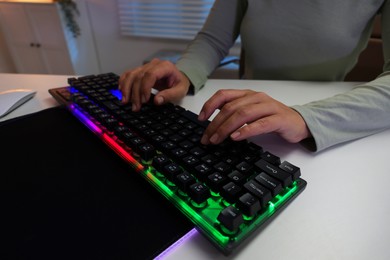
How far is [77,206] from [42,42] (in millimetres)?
2103

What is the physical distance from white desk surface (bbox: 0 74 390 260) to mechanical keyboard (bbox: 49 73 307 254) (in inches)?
0.7

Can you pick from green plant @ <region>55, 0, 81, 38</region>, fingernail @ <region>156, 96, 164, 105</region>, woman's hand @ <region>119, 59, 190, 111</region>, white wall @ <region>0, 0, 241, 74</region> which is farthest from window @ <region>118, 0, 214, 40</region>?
fingernail @ <region>156, 96, 164, 105</region>

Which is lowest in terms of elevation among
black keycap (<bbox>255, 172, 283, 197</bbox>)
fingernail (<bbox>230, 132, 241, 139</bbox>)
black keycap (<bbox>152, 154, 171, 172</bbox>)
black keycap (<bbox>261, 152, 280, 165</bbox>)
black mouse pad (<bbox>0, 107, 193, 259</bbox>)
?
black mouse pad (<bbox>0, 107, 193, 259</bbox>)

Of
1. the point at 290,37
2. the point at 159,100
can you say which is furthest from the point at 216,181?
the point at 290,37

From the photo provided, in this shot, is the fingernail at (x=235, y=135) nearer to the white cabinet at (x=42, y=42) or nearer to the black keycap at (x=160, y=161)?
the black keycap at (x=160, y=161)

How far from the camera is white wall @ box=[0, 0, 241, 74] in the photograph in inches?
77.1

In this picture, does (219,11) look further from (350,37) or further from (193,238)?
(193,238)

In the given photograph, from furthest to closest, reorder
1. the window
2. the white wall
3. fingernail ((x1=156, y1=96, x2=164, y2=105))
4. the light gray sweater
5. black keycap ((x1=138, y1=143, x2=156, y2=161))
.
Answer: the white wall
the window
the light gray sweater
fingernail ((x1=156, y1=96, x2=164, y2=105))
black keycap ((x1=138, y1=143, x2=156, y2=161))

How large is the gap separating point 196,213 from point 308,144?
227 millimetres

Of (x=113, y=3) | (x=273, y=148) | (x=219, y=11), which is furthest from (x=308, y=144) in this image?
(x=113, y=3)

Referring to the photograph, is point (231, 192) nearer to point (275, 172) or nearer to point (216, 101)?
point (275, 172)

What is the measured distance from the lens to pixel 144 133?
378mm

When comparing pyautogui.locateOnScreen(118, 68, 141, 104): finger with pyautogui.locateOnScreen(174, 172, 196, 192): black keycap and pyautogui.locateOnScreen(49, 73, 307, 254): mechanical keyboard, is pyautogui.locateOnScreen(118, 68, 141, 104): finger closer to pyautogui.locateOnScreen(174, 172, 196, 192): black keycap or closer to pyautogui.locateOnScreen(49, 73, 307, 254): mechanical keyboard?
pyautogui.locateOnScreen(49, 73, 307, 254): mechanical keyboard

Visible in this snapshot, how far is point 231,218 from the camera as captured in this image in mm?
231
